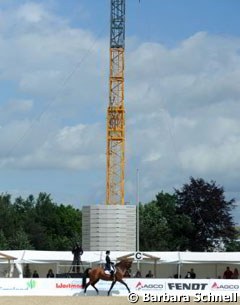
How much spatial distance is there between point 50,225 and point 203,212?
165ft

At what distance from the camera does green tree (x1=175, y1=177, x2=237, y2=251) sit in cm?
9794

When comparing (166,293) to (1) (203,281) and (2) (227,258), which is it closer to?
(1) (203,281)

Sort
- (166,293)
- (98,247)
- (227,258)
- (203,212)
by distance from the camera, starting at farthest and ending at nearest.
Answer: (203,212) < (98,247) < (227,258) < (166,293)

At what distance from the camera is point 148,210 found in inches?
4461

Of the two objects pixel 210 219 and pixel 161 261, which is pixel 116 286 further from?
pixel 210 219

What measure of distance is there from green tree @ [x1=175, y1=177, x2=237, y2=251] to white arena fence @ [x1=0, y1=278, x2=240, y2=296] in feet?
170

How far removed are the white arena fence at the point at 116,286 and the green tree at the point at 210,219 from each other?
51.9m

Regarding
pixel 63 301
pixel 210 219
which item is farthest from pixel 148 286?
pixel 210 219

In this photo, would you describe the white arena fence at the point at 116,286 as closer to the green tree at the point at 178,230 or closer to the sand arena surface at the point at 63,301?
the sand arena surface at the point at 63,301

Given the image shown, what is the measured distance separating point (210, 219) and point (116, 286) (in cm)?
5382

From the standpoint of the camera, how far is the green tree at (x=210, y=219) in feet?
321

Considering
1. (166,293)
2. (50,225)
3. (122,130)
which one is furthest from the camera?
(50,225)

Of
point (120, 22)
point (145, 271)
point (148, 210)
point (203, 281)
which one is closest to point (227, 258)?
point (145, 271)

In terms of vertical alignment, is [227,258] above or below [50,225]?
below
